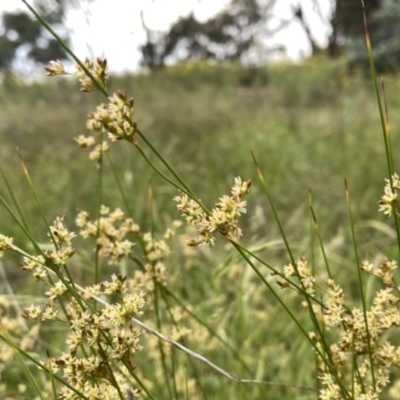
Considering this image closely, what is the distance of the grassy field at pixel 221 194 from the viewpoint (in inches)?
48.4

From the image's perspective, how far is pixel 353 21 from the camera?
9.62 metres

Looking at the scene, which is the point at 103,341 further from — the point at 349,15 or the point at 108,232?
the point at 349,15

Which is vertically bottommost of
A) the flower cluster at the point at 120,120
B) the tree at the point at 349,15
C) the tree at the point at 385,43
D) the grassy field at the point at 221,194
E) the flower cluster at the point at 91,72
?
the grassy field at the point at 221,194

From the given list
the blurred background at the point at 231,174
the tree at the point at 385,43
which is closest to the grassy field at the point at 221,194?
the blurred background at the point at 231,174

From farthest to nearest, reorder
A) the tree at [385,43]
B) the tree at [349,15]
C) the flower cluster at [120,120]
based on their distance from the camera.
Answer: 1. the tree at [349,15]
2. the tree at [385,43]
3. the flower cluster at [120,120]

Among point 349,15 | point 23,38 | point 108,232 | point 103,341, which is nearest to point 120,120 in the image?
point 103,341

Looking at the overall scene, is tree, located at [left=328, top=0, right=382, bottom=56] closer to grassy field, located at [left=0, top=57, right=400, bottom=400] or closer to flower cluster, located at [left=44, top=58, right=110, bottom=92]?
grassy field, located at [left=0, top=57, right=400, bottom=400]

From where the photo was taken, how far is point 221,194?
2.29m

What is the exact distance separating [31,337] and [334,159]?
2124mm

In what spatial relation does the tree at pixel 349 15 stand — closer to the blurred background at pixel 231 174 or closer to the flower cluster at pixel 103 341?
the blurred background at pixel 231 174

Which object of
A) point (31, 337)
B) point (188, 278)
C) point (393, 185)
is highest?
point (393, 185)

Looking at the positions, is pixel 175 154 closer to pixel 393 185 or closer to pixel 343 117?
pixel 343 117

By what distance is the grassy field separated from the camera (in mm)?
1229

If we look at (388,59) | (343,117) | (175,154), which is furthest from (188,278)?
(388,59)
